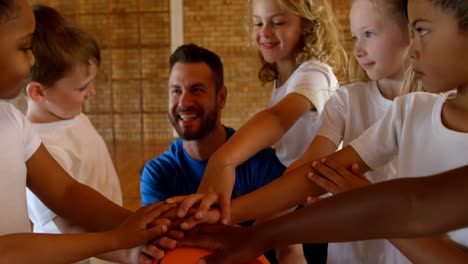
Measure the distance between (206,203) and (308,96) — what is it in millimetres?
692

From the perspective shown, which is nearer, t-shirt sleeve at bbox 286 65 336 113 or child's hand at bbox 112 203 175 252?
child's hand at bbox 112 203 175 252

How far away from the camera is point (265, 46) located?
6.53ft

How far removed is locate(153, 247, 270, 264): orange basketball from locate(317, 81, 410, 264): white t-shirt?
462 mm

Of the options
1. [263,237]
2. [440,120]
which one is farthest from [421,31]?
[263,237]

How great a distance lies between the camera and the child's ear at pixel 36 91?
5.16ft

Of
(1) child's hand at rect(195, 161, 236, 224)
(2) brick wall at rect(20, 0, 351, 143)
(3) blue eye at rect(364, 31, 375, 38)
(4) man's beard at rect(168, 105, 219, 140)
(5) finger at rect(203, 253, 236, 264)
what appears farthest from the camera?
(2) brick wall at rect(20, 0, 351, 143)

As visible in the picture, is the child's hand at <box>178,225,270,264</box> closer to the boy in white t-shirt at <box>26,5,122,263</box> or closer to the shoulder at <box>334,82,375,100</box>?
the boy in white t-shirt at <box>26,5,122,263</box>

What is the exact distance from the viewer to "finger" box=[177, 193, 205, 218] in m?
1.30

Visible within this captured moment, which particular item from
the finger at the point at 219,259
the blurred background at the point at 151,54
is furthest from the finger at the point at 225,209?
the blurred background at the point at 151,54

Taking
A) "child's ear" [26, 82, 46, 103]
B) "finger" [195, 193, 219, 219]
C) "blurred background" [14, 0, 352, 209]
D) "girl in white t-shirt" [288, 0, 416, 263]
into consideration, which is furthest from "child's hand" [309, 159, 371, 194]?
"blurred background" [14, 0, 352, 209]

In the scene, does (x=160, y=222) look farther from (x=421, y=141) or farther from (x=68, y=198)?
(x=421, y=141)

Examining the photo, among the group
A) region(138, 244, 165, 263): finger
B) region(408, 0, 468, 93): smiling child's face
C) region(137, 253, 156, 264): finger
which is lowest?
region(137, 253, 156, 264): finger

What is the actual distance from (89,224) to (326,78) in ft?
3.57

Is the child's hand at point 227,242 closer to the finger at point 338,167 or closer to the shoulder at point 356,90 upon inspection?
the finger at point 338,167
